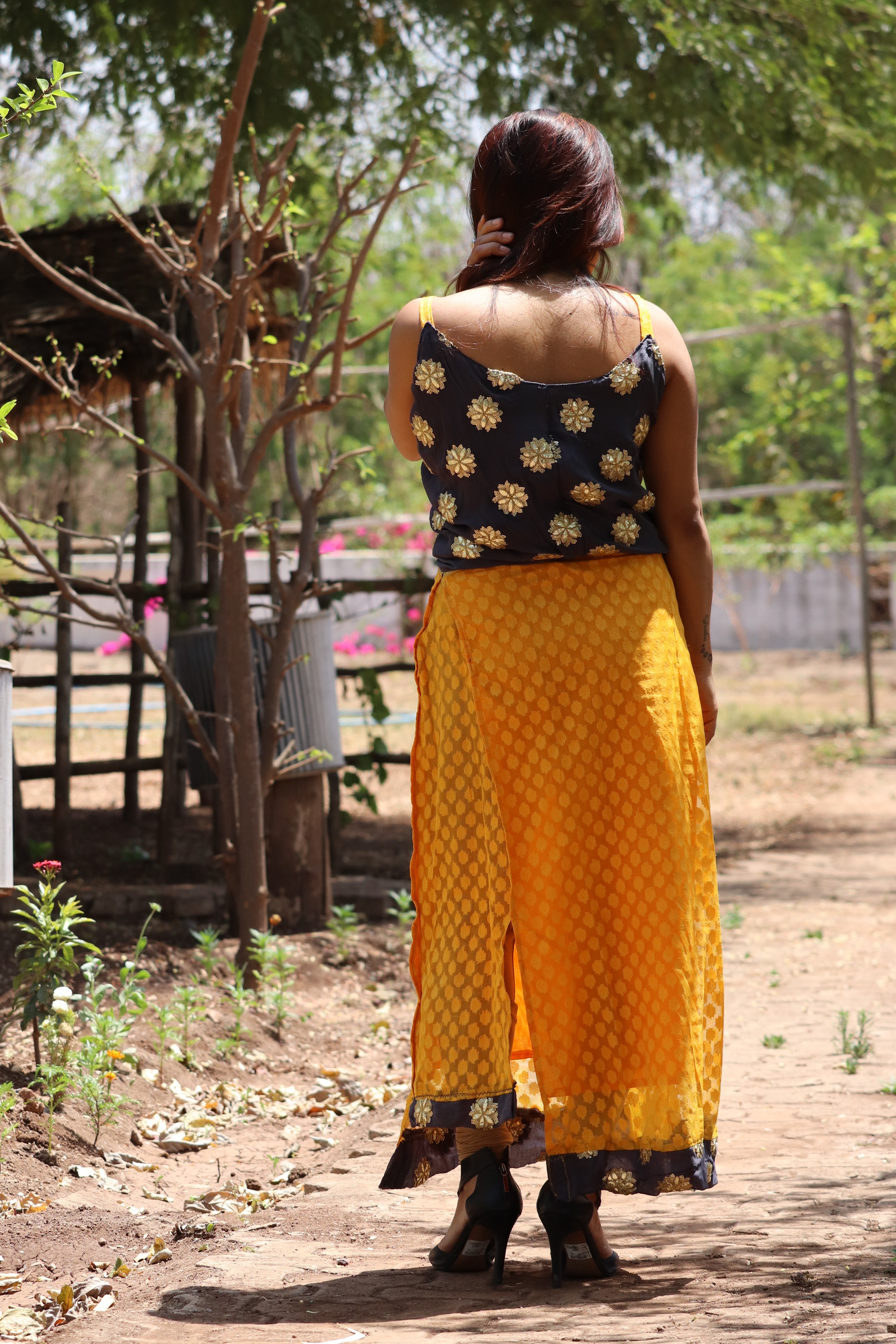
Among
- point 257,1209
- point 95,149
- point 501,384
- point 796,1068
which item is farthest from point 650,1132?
point 95,149

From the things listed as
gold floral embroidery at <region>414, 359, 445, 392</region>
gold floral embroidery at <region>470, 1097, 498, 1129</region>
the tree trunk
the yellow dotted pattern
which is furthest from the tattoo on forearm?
the tree trunk

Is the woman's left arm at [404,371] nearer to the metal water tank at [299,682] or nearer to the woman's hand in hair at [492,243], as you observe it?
the woman's hand in hair at [492,243]

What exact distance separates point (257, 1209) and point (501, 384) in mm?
1775

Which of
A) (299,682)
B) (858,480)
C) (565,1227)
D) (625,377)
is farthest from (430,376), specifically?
(858,480)

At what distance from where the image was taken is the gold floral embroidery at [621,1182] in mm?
2254

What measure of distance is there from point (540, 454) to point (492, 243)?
1.29 ft

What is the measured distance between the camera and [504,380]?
2309mm

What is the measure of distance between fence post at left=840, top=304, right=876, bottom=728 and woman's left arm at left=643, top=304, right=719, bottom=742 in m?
10.4

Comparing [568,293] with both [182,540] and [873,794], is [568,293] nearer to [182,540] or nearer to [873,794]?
[182,540]

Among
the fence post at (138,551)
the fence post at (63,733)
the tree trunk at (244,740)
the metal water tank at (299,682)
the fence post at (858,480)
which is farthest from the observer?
the fence post at (858,480)

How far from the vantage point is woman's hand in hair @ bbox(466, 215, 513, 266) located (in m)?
2.38

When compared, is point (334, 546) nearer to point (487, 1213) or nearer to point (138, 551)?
point (138, 551)

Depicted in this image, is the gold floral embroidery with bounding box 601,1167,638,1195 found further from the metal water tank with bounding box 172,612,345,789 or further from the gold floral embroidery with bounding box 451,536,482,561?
the metal water tank with bounding box 172,612,345,789

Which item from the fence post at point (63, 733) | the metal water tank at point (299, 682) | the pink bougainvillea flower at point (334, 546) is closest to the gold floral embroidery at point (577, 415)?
the metal water tank at point (299, 682)
